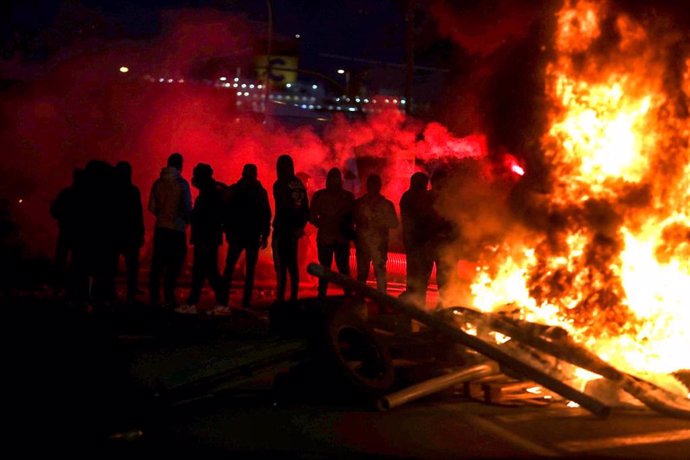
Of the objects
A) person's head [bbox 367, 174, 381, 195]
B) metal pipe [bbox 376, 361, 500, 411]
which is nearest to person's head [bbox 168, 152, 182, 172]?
person's head [bbox 367, 174, 381, 195]

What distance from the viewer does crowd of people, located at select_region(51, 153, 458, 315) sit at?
37.5 feet

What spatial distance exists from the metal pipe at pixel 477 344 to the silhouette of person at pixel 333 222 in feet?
14.1

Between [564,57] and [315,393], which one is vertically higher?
[564,57]

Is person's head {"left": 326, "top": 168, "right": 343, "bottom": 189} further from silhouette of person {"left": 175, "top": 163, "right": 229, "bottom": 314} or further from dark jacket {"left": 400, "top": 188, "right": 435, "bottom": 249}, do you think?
silhouette of person {"left": 175, "top": 163, "right": 229, "bottom": 314}

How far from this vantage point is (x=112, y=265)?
38.2 ft

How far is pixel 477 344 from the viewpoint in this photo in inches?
273

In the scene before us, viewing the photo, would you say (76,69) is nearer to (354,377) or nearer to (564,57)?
(564,57)

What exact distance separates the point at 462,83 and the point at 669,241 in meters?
10.3

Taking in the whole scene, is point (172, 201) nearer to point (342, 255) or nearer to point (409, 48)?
point (342, 255)

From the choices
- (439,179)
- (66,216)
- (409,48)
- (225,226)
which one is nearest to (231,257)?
(225,226)

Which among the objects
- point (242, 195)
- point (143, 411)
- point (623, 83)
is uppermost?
point (623, 83)

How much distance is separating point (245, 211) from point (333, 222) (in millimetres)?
1071

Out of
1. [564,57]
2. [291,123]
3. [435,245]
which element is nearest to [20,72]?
[291,123]

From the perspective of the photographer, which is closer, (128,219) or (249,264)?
(128,219)
